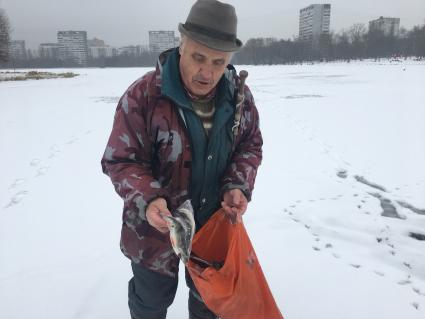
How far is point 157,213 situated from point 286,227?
2.28 meters

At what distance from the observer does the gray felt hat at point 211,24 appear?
134 centimetres

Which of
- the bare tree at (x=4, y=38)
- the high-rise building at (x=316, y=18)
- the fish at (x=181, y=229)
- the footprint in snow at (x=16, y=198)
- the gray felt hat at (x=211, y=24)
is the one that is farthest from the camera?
the high-rise building at (x=316, y=18)

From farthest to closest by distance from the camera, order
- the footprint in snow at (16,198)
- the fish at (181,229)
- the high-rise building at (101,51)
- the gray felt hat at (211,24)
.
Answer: the high-rise building at (101,51) < the footprint in snow at (16,198) < the gray felt hat at (211,24) < the fish at (181,229)

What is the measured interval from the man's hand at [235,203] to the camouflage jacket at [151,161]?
0.11 feet

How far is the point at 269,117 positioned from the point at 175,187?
752cm

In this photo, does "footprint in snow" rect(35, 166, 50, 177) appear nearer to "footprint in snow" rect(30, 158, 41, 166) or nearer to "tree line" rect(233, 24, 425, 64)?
"footprint in snow" rect(30, 158, 41, 166)

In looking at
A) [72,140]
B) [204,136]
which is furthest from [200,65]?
[72,140]

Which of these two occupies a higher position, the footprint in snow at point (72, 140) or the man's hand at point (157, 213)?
the man's hand at point (157, 213)

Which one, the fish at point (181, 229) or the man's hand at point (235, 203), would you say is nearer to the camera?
the fish at point (181, 229)

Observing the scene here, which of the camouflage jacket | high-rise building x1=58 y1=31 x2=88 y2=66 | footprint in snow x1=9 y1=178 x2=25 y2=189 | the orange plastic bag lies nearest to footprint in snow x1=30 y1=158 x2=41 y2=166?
footprint in snow x1=9 y1=178 x2=25 y2=189

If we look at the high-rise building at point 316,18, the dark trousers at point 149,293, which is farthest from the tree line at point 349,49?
the dark trousers at point 149,293

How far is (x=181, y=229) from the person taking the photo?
1.25m

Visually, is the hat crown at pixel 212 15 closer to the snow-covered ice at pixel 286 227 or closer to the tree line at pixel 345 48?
the snow-covered ice at pixel 286 227

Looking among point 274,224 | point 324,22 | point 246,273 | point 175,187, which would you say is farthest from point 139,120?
point 324,22
